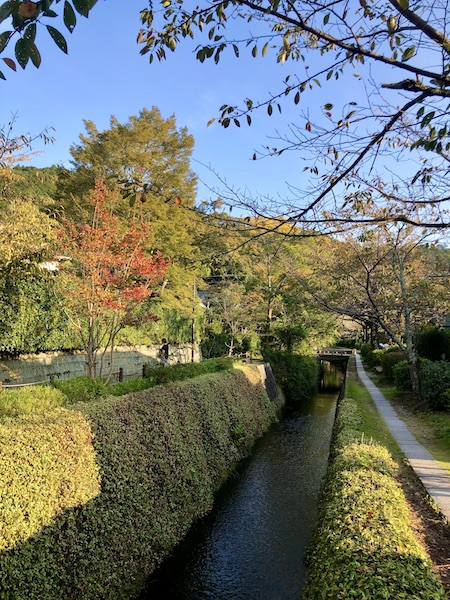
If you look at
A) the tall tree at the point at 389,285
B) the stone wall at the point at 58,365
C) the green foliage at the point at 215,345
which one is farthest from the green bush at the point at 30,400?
the green foliage at the point at 215,345

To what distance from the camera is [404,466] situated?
659 centimetres

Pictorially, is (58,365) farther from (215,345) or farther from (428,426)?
(215,345)

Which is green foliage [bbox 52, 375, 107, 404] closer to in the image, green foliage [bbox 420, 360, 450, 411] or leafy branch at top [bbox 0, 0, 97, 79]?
leafy branch at top [bbox 0, 0, 97, 79]

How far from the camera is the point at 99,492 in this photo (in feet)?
16.9

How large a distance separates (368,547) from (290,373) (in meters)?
20.2

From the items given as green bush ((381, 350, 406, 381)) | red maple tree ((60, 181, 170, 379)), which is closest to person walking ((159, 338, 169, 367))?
red maple tree ((60, 181, 170, 379))

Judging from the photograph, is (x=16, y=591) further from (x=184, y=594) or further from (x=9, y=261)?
(x=9, y=261)

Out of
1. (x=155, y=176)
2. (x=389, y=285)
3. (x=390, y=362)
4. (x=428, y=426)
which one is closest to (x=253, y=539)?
(x=428, y=426)

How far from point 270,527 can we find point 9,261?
664cm

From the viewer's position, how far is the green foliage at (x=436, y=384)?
1078 cm

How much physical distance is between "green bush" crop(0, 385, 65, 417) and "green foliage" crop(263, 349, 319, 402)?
1791 centimetres

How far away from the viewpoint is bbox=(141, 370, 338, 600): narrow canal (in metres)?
5.37

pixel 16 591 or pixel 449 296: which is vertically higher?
pixel 449 296

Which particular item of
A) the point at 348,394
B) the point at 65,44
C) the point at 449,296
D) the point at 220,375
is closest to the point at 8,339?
the point at 220,375
